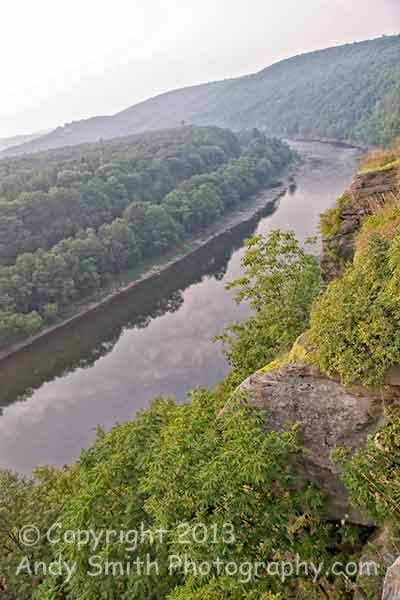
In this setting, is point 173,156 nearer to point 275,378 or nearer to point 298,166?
point 298,166

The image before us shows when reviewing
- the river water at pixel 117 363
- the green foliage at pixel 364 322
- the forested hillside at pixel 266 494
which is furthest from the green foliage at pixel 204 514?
the river water at pixel 117 363

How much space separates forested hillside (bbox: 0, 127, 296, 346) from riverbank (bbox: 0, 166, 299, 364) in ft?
3.69

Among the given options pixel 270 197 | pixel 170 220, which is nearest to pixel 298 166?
pixel 270 197

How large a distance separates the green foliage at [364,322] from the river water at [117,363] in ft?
81.4

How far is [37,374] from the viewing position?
39.3 m

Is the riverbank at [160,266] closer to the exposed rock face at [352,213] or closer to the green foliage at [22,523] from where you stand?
the green foliage at [22,523]

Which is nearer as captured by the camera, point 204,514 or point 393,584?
point 393,584

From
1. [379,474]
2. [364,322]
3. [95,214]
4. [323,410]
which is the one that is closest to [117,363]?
[95,214]

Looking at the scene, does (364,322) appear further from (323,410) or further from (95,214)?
(95,214)

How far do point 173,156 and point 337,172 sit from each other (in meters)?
35.0

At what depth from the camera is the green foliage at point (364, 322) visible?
22.6ft

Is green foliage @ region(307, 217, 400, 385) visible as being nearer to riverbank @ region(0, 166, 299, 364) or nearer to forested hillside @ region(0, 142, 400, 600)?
forested hillside @ region(0, 142, 400, 600)

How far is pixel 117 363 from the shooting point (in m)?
39.1

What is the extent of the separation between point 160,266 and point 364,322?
51.8 meters
